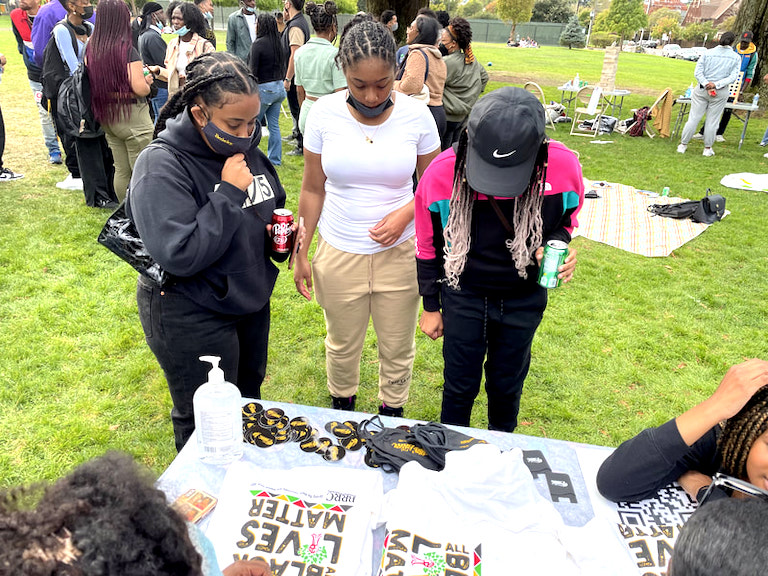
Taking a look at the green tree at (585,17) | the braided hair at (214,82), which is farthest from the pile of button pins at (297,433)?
the green tree at (585,17)

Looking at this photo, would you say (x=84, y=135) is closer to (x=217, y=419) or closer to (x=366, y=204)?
(x=366, y=204)

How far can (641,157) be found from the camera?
9305 millimetres

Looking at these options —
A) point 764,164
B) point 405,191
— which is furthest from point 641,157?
point 405,191

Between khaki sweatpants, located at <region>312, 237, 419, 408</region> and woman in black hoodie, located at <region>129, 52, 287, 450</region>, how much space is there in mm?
443

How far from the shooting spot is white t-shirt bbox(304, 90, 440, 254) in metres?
2.38

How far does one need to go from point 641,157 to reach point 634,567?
9.25 meters

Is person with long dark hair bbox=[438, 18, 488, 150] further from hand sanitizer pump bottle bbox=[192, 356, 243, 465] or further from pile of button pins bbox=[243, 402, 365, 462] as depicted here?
hand sanitizer pump bottle bbox=[192, 356, 243, 465]

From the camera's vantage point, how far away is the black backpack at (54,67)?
521 centimetres

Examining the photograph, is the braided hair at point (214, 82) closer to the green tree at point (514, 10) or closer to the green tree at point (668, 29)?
the green tree at point (514, 10)

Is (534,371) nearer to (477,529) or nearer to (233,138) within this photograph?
(477,529)

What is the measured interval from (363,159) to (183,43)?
4886 millimetres

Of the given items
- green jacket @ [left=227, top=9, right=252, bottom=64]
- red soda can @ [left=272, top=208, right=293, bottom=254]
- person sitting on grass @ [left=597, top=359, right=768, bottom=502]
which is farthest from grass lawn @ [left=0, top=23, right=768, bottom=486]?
green jacket @ [left=227, top=9, right=252, bottom=64]

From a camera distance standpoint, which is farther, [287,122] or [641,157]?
[287,122]

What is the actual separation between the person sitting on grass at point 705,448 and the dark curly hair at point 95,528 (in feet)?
4.52
